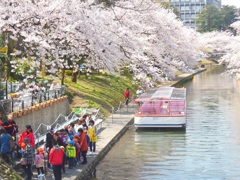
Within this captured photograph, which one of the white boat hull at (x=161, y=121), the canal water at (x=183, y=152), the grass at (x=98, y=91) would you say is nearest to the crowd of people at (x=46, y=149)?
the canal water at (x=183, y=152)

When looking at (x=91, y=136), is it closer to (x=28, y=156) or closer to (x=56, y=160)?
(x=56, y=160)

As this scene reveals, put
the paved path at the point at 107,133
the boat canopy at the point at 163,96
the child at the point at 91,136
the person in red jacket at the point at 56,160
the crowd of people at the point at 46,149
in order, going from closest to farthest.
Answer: the person in red jacket at the point at 56,160
the crowd of people at the point at 46,149
the paved path at the point at 107,133
the child at the point at 91,136
the boat canopy at the point at 163,96

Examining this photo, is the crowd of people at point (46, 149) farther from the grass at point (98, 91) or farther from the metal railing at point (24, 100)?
the grass at point (98, 91)

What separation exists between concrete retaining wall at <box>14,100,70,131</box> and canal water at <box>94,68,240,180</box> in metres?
3.42

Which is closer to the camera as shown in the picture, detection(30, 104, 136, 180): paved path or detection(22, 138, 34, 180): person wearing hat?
detection(22, 138, 34, 180): person wearing hat

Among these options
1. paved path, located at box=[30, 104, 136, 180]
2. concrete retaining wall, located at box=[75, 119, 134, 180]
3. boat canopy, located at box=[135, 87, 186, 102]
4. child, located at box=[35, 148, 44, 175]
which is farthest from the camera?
boat canopy, located at box=[135, 87, 186, 102]

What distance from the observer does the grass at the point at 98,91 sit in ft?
111

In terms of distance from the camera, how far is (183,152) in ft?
79.2

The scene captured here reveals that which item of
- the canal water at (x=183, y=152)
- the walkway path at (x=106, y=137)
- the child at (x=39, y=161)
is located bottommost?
the canal water at (x=183, y=152)

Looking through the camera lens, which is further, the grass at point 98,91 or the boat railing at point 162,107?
the grass at point 98,91

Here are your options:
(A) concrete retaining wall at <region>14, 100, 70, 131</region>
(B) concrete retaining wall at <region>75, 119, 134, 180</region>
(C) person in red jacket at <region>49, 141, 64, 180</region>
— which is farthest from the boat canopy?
(C) person in red jacket at <region>49, 141, 64, 180</region>

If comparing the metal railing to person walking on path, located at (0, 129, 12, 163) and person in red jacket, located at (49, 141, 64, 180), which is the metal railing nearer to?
person walking on path, located at (0, 129, 12, 163)

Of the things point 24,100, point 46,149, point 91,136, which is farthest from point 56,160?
point 24,100

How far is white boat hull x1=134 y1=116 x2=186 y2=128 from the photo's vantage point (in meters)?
30.3
